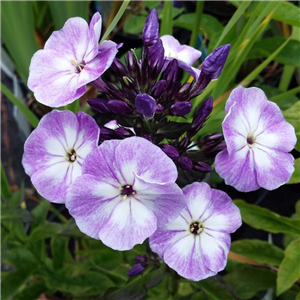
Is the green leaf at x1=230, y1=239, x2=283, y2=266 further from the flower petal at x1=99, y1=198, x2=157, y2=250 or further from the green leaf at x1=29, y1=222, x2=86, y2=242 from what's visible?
the flower petal at x1=99, y1=198, x2=157, y2=250

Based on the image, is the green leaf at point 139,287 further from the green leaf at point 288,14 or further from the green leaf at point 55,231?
the green leaf at point 288,14

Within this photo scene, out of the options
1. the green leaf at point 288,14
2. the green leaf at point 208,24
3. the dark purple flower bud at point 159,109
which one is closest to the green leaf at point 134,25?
the green leaf at point 208,24

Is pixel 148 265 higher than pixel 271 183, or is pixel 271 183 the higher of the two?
pixel 271 183

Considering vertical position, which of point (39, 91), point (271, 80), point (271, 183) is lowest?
point (271, 80)

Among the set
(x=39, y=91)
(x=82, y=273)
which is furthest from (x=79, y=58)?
(x=82, y=273)

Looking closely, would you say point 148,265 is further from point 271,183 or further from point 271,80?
point 271,80

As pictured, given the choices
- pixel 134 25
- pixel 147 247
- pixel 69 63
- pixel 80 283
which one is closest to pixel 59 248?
pixel 80 283
